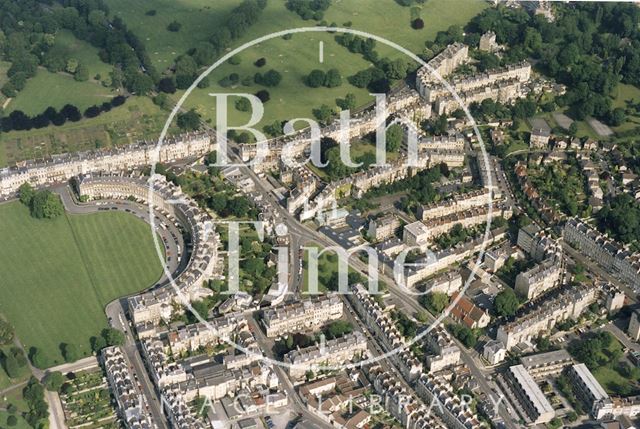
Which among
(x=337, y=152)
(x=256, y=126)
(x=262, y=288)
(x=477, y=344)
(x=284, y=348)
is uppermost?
(x=256, y=126)

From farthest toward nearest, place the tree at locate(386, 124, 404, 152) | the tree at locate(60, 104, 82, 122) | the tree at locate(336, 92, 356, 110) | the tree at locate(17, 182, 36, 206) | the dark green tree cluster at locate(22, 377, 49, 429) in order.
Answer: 1. the tree at locate(336, 92, 356, 110)
2. the tree at locate(60, 104, 82, 122)
3. the tree at locate(386, 124, 404, 152)
4. the tree at locate(17, 182, 36, 206)
5. the dark green tree cluster at locate(22, 377, 49, 429)

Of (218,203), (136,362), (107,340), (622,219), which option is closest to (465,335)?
(622,219)

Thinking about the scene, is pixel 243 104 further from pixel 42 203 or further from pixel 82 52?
pixel 42 203

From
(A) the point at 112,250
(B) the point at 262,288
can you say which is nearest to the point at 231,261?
(B) the point at 262,288

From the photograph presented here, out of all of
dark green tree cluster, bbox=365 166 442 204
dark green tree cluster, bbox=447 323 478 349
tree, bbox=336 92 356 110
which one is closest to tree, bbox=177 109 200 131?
tree, bbox=336 92 356 110

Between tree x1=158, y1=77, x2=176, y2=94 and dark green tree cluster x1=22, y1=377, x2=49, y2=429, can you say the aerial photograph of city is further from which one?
tree x1=158, y1=77, x2=176, y2=94

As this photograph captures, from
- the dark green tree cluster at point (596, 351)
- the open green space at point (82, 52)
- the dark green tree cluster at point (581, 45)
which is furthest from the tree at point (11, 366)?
the dark green tree cluster at point (581, 45)

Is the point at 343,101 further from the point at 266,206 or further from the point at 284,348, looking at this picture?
the point at 284,348
